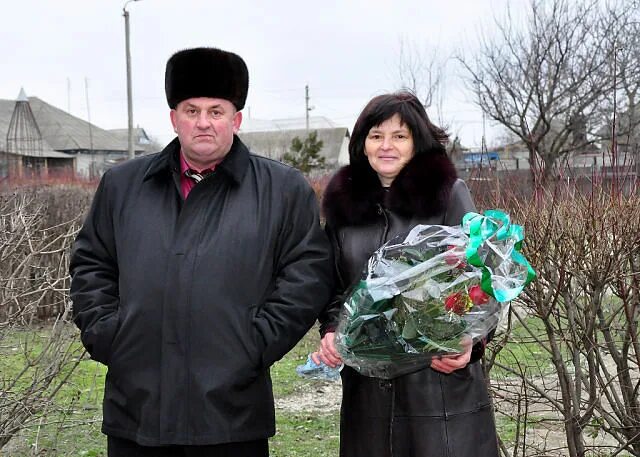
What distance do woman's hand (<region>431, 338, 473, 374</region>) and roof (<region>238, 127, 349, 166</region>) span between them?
2829 centimetres

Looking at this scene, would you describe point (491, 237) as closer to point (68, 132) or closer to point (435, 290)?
point (435, 290)

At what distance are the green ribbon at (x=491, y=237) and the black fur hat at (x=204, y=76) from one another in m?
1.03

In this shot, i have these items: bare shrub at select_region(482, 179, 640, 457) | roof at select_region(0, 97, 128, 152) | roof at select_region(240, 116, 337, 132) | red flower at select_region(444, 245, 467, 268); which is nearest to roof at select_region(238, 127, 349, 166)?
roof at select_region(240, 116, 337, 132)

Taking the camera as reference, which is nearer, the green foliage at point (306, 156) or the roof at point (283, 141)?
the green foliage at point (306, 156)

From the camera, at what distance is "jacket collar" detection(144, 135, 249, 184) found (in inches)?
107

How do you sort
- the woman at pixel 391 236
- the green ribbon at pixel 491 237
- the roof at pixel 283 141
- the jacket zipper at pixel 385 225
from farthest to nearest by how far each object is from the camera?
the roof at pixel 283 141 < the jacket zipper at pixel 385 225 < the woman at pixel 391 236 < the green ribbon at pixel 491 237

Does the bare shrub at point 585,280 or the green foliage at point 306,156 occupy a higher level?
the green foliage at point 306,156

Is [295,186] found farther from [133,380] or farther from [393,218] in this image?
[133,380]

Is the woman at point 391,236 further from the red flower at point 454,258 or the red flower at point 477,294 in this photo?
the red flower at point 454,258

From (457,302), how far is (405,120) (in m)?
0.74

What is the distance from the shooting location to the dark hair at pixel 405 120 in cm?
271

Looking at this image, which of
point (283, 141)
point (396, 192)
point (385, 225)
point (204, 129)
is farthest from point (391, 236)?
point (283, 141)

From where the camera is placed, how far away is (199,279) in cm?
256

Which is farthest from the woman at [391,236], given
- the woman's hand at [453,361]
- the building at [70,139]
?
the building at [70,139]
